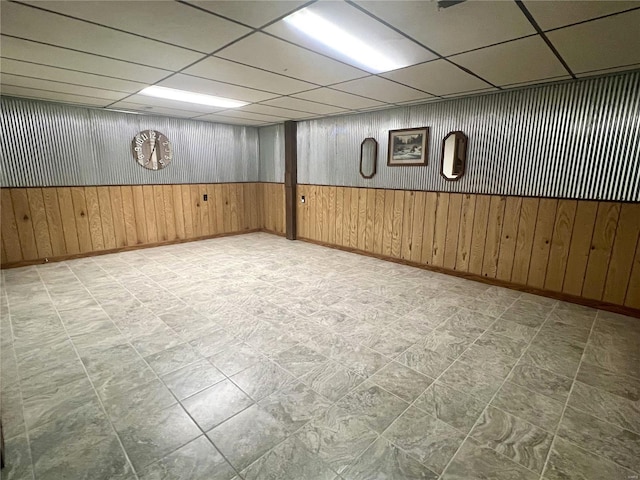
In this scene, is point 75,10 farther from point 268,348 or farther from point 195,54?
point 268,348

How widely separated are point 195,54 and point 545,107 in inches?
154

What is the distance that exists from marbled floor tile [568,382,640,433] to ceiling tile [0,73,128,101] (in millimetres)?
5840

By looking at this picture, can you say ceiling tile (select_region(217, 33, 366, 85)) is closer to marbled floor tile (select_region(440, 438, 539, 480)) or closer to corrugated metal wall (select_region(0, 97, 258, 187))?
marbled floor tile (select_region(440, 438, 539, 480))

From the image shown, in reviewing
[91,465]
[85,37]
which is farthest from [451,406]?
[85,37]

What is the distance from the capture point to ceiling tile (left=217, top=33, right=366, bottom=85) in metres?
2.68

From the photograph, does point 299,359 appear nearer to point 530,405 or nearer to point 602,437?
point 530,405

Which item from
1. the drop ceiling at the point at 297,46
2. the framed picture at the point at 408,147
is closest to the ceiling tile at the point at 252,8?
the drop ceiling at the point at 297,46

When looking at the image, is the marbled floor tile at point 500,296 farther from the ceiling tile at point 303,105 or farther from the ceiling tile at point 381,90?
the ceiling tile at point 303,105

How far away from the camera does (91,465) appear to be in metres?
1.70

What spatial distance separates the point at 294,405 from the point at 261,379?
383 mm

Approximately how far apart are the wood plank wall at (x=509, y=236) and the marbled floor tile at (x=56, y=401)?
4.49 m

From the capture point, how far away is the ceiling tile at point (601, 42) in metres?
2.24

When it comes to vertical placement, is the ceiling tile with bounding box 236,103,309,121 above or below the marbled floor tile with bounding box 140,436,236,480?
above

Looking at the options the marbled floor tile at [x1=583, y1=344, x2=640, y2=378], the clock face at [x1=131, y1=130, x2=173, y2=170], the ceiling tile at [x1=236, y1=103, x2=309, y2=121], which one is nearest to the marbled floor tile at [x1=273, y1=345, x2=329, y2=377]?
the marbled floor tile at [x1=583, y1=344, x2=640, y2=378]
